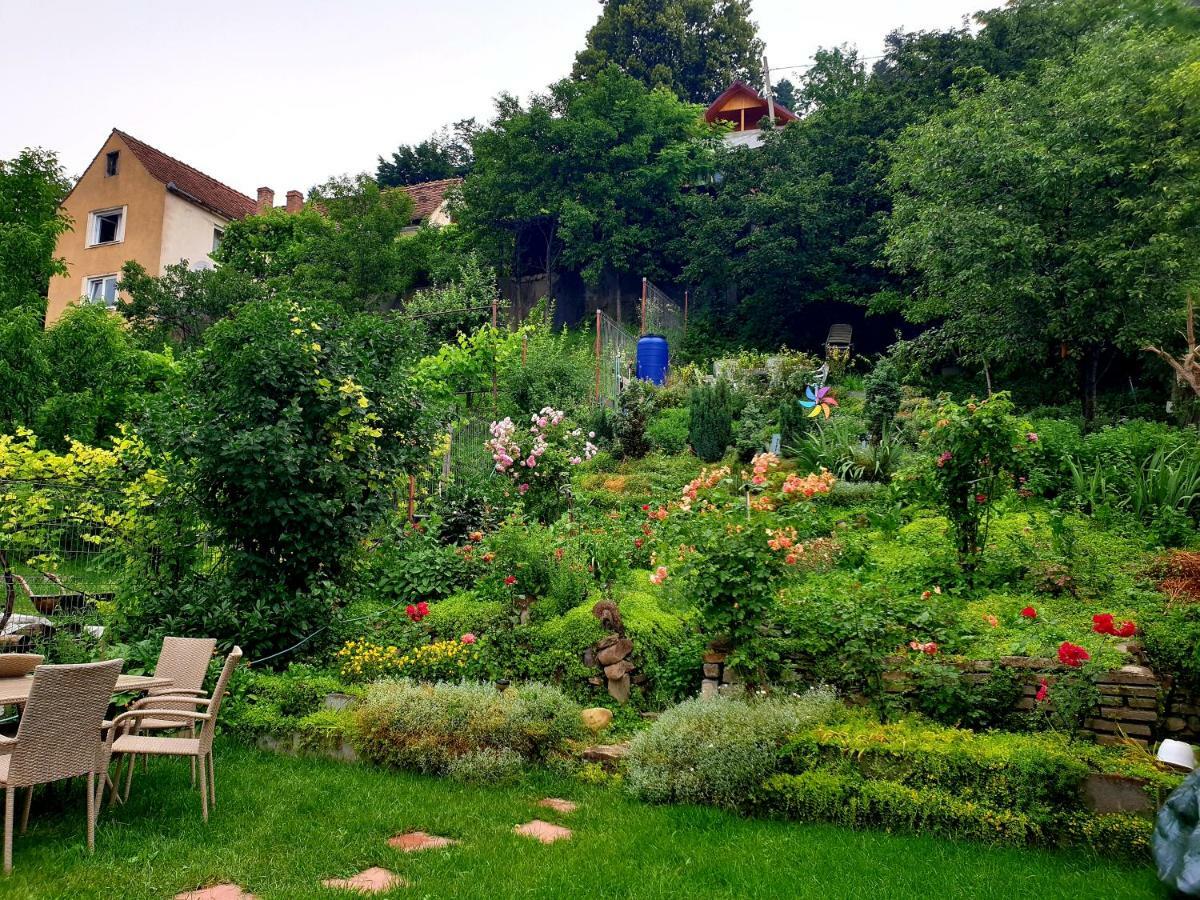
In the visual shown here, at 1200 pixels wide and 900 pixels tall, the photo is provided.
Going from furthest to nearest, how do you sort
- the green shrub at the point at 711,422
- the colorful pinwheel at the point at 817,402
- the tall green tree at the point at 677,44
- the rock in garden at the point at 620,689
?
1. the tall green tree at the point at 677,44
2. the green shrub at the point at 711,422
3. the colorful pinwheel at the point at 817,402
4. the rock in garden at the point at 620,689

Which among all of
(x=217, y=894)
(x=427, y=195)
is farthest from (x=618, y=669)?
(x=427, y=195)

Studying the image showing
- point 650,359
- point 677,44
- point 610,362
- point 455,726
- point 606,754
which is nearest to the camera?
point 606,754

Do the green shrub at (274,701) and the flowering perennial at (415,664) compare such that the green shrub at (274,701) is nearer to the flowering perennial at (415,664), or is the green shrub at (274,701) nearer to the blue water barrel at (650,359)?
the flowering perennial at (415,664)

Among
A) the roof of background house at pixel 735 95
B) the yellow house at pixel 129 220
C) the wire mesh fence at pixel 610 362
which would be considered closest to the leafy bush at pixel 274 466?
the wire mesh fence at pixel 610 362

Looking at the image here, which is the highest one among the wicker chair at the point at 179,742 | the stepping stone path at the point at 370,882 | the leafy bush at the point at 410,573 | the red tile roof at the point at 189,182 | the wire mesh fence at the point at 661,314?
the red tile roof at the point at 189,182

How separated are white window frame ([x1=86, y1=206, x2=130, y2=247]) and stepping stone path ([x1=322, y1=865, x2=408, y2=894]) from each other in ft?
86.8

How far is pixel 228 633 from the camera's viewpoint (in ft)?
22.5

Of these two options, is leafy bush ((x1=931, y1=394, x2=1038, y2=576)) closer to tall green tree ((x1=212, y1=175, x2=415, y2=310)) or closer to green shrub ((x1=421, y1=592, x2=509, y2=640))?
green shrub ((x1=421, y1=592, x2=509, y2=640))

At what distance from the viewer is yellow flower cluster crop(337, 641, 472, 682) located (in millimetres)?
6422

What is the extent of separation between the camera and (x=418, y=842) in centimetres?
415

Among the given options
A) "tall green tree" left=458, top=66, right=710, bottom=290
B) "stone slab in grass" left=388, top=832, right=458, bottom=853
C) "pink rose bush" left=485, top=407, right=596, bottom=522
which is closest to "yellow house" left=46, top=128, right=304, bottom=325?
"tall green tree" left=458, top=66, right=710, bottom=290

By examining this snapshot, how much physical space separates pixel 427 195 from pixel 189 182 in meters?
7.91

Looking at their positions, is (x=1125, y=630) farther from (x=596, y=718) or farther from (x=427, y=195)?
(x=427, y=195)

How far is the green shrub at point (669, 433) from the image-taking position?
1292 cm
